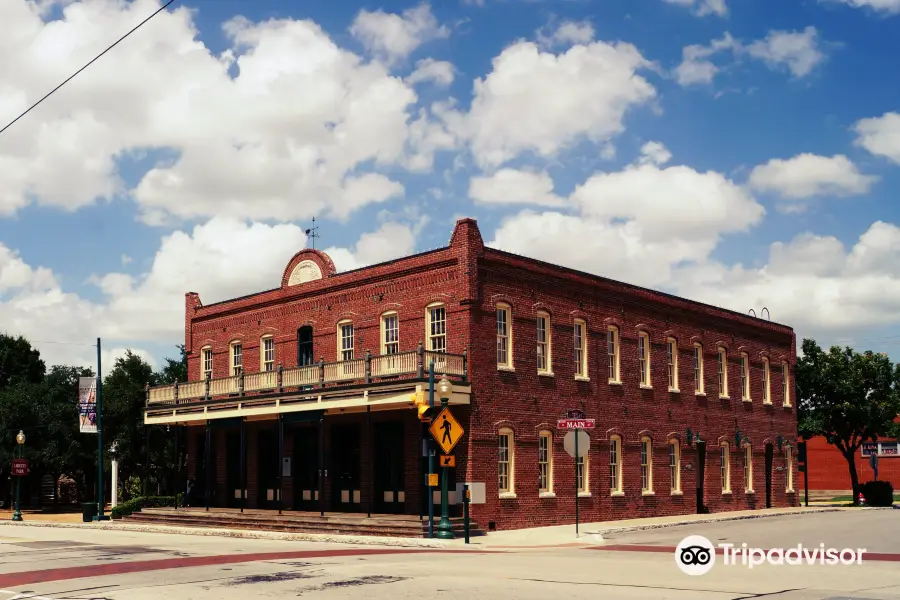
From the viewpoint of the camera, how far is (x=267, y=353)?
3888 cm

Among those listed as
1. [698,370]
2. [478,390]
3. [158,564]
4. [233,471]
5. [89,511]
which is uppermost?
[698,370]

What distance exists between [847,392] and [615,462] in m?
21.1

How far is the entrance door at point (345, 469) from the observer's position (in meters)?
32.8

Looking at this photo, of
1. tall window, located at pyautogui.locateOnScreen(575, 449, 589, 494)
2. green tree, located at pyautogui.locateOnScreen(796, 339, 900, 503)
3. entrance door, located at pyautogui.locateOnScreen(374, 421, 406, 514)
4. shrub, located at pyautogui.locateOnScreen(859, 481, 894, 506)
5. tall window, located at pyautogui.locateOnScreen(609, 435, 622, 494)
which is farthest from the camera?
green tree, located at pyautogui.locateOnScreen(796, 339, 900, 503)

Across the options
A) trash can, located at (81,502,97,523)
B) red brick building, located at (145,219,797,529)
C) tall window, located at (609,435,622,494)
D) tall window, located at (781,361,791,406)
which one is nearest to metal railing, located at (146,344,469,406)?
red brick building, located at (145,219,797,529)

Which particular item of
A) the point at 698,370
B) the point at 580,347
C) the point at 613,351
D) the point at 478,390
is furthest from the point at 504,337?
the point at 698,370

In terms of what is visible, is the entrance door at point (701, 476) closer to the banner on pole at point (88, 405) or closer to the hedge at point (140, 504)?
the hedge at point (140, 504)

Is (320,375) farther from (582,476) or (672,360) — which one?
(672,360)

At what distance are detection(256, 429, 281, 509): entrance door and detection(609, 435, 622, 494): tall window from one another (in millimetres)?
12232

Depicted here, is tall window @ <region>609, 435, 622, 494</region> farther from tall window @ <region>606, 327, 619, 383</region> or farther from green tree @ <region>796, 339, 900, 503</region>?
green tree @ <region>796, 339, 900, 503</region>

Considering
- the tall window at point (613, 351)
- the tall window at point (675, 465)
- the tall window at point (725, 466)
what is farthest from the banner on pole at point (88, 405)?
the tall window at point (725, 466)

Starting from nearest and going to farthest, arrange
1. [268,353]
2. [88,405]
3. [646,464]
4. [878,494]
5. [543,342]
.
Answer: [543,342] → [646,464] → [268,353] → [88,405] → [878,494]

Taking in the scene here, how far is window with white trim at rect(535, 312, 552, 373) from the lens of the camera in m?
32.7

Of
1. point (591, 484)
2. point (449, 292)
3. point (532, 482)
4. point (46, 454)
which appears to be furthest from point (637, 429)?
point (46, 454)
